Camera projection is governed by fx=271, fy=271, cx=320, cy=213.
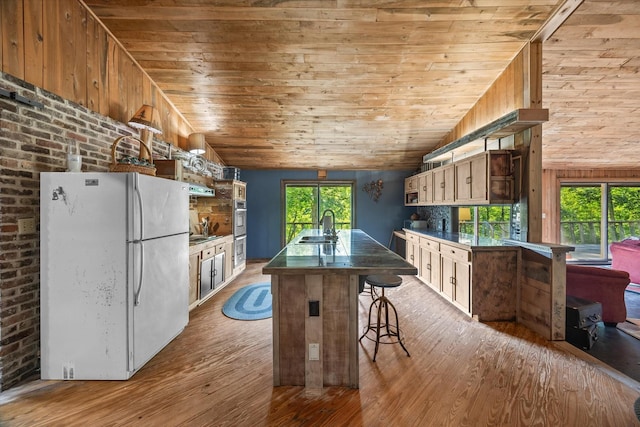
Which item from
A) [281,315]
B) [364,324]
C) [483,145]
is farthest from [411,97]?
[281,315]

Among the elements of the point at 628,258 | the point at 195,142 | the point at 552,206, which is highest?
the point at 195,142

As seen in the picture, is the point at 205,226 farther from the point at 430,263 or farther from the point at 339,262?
the point at 430,263

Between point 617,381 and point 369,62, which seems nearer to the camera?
point 617,381

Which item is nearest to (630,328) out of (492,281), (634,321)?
(634,321)

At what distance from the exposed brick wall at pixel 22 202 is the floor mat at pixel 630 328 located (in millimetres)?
5449

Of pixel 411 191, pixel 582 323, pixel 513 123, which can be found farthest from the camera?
pixel 411 191

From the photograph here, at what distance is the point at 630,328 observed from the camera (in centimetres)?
291

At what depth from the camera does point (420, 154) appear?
5.69m

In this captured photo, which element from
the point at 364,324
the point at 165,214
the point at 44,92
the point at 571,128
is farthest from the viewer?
the point at 571,128

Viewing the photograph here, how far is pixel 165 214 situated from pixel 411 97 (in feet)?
11.3

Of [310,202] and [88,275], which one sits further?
[310,202]

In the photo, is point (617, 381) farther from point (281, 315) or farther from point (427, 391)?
point (281, 315)

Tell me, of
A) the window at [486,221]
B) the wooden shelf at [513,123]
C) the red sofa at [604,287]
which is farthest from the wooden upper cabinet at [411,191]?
the red sofa at [604,287]

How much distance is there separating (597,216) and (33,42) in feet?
31.2
